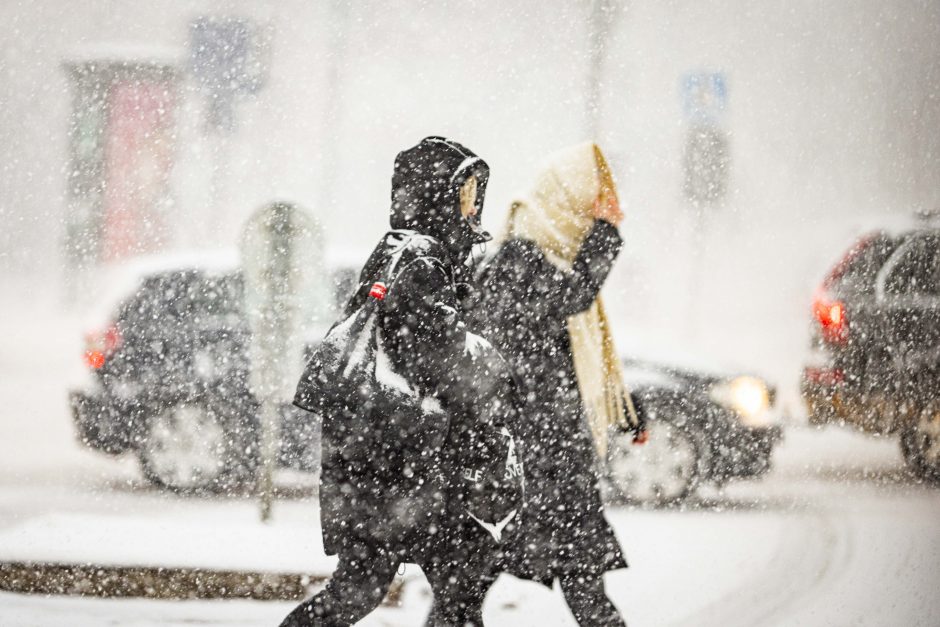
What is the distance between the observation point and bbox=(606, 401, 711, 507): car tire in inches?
214

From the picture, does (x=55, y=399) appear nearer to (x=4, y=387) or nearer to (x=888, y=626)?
(x=4, y=387)

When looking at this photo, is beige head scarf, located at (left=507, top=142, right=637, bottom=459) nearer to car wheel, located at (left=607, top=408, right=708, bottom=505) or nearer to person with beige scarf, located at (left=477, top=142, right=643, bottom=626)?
person with beige scarf, located at (left=477, top=142, right=643, bottom=626)

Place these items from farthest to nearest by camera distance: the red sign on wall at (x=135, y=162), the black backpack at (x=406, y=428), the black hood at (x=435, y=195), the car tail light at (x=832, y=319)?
1. the red sign on wall at (x=135, y=162)
2. the car tail light at (x=832, y=319)
3. the black hood at (x=435, y=195)
4. the black backpack at (x=406, y=428)

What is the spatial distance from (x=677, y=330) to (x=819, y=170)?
6607 millimetres

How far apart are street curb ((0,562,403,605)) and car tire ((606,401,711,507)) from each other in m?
1.88

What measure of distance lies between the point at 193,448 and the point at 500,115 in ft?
24.1

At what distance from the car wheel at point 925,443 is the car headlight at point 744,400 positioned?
1.09 m

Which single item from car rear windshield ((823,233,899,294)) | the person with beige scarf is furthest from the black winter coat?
car rear windshield ((823,233,899,294))

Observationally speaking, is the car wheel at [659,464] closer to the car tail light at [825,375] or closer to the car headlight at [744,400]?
the car headlight at [744,400]

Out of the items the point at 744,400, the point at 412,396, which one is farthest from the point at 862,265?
the point at 412,396

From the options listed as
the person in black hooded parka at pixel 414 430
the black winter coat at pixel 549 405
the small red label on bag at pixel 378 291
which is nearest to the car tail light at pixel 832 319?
the black winter coat at pixel 549 405

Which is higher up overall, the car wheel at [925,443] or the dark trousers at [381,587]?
the dark trousers at [381,587]

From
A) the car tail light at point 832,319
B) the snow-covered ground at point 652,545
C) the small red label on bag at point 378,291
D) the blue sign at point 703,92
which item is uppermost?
the blue sign at point 703,92

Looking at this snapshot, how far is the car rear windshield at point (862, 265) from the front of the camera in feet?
20.1
